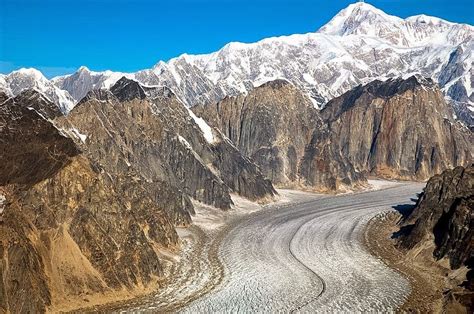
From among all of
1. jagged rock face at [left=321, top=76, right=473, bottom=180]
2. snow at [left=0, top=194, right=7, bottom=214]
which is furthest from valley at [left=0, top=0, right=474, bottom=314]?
jagged rock face at [left=321, top=76, right=473, bottom=180]

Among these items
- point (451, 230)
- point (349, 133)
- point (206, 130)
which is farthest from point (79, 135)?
point (349, 133)

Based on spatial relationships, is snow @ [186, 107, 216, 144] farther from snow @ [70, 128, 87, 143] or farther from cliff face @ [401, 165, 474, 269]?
cliff face @ [401, 165, 474, 269]

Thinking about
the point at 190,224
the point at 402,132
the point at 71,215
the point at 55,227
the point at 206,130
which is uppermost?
the point at 206,130

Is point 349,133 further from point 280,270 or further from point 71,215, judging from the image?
point 71,215

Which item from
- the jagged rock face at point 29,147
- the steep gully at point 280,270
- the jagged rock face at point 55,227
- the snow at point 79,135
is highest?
the snow at point 79,135

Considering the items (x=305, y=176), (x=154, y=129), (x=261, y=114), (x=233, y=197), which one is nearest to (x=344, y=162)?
(x=305, y=176)

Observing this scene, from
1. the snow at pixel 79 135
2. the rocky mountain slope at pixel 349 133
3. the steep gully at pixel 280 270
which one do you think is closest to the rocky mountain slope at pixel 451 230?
the steep gully at pixel 280 270

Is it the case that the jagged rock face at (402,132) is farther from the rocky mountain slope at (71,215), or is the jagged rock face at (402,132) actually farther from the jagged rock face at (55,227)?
the jagged rock face at (55,227)
